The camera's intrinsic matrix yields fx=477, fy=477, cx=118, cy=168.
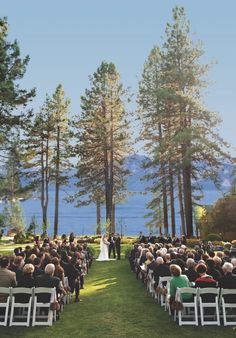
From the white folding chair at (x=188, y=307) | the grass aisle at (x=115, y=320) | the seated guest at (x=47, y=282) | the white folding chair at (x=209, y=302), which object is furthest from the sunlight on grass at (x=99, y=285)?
the white folding chair at (x=209, y=302)

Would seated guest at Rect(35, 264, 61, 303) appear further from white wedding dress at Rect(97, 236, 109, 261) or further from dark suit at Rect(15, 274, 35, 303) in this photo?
white wedding dress at Rect(97, 236, 109, 261)

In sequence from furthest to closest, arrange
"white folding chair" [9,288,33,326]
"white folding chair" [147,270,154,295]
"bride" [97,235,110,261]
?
"bride" [97,235,110,261], "white folding chair" [147,270,154,295], "white folding chair" [9,288,33,326]

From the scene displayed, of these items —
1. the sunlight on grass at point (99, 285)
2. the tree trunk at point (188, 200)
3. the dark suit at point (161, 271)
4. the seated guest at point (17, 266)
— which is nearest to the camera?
the seated guest at point (17, 266)

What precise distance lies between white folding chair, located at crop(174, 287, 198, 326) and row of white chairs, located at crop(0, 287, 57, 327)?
3095 mm

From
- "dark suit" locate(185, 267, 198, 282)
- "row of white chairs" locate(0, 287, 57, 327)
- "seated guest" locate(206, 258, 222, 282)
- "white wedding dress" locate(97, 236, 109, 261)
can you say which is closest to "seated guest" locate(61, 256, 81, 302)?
"row of white chairs" locate(0, 287, 57, 327)

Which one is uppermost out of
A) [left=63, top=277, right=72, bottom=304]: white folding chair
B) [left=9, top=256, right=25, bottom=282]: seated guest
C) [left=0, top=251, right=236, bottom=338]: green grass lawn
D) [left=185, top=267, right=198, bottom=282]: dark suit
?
[left=9, top=256, right=25, bottom=282]: seated guest

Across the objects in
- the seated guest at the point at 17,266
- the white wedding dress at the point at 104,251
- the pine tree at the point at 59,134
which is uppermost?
the pine tree at the point at 59,134

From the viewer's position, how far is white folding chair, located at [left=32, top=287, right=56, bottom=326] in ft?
37.9

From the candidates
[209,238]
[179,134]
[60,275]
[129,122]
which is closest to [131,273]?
[60,275]

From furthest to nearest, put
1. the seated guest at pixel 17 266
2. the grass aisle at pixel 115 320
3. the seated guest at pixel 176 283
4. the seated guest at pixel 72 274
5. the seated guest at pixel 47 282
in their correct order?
the seated guest at pixel 72 274 < the seated guest at pixel 17 266 < the seated guest at pixel 176 283 < the seated guest at pixel 47 282 < the grass aisle at pixel 115 320

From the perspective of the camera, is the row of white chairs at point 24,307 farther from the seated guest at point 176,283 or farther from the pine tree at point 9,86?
the pine tree at point 9,86

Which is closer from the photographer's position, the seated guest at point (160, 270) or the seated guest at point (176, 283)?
the seated guest at point (176, 283)

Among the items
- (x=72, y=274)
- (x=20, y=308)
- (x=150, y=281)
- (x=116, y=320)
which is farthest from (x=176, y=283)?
(x=150, y=281)

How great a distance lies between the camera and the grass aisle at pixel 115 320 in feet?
36.2
